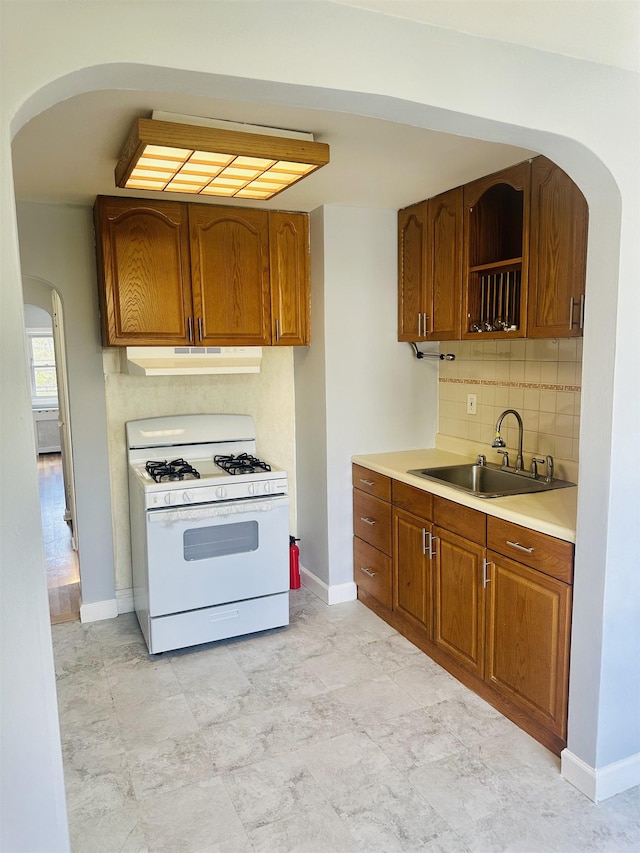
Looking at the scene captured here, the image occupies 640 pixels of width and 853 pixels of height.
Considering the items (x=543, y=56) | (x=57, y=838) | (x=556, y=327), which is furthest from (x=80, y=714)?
(x=543, y=56)

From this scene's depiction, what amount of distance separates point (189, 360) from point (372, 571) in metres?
1.60

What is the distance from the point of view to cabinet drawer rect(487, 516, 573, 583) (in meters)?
2.18

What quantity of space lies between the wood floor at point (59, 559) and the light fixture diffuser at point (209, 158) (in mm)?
1556

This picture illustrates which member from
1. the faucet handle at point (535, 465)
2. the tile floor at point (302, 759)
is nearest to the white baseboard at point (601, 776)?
the tile floor at point (302, 759)

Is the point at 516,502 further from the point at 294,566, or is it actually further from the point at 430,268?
the point at 294,566

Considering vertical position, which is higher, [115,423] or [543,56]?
[543,56]

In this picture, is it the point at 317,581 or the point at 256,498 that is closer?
the point at 256,498

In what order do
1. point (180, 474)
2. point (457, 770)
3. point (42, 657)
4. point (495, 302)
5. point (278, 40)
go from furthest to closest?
point (180, 474)
point (495, 302)
point (457, 770)
point (278, 40)
point (42, 657)

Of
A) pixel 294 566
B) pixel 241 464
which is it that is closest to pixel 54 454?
pixel 294 566

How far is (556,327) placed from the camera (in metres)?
2.46

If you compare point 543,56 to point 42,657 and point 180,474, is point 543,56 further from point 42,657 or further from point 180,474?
point 180,474

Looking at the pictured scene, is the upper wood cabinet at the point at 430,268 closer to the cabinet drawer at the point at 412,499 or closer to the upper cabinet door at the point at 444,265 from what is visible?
the upper cabinet door at the point at 444,265

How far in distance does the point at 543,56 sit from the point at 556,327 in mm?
1028

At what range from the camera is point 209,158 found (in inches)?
87.5
